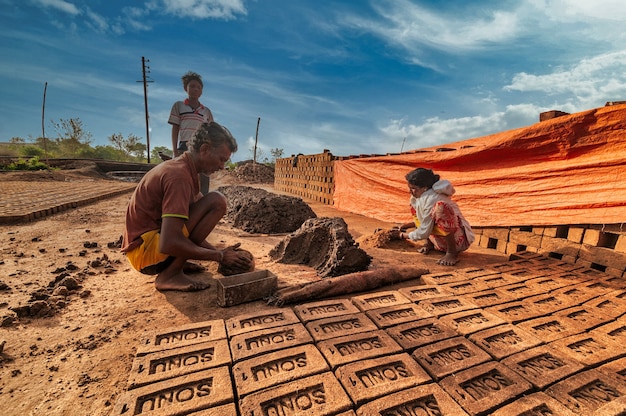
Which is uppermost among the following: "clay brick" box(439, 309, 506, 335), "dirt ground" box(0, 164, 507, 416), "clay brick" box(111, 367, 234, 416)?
"clay brick" box(439, 309, 506, 335)

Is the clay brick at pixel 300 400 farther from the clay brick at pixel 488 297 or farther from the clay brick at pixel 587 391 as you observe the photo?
the clay brick at pixel 488 297

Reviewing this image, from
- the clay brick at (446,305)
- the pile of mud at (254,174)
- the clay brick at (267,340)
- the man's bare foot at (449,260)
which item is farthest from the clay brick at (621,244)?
the pile of mud at (254,174)

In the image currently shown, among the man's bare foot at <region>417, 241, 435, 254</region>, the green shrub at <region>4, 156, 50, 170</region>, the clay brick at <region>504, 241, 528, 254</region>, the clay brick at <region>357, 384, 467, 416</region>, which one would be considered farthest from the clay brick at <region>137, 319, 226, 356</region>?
the green shrub at <region>4, 156, 50, 170</region>

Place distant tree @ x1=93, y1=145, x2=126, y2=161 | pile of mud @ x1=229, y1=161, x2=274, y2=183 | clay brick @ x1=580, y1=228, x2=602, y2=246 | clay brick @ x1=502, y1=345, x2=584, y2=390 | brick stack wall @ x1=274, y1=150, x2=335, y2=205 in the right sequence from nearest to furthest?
clay brick @ x1=502, y1=345, x2=584, y2=390 → clay brick @ x1=580, y1=228, x2=602, y2=246 → brick stack wall @ x1=274, y1=150, x2=335, y2=205 → pile of mud @ x1=229, y1=161, x2=274, y2=183 → distant tree @ x1=93, y1=145, x2=126, y2=161

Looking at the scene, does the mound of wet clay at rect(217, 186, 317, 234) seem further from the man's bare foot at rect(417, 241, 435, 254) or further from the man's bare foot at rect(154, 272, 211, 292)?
the man's bare foot at rect(154, 272, 211, 292)

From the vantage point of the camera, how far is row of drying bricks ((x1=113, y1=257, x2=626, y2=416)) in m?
1.31

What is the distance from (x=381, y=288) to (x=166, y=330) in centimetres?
181

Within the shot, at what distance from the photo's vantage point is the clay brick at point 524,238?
3.79 meters

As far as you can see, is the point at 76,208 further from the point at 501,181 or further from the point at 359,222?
the point at 501,181

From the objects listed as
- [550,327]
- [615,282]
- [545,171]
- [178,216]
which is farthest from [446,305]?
[545,171]

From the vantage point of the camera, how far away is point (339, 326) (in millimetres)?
1917

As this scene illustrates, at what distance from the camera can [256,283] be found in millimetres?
2297

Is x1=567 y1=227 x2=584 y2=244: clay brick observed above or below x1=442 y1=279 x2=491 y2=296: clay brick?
above

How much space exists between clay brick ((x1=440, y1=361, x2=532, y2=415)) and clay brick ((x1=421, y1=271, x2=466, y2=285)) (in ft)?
3.75
